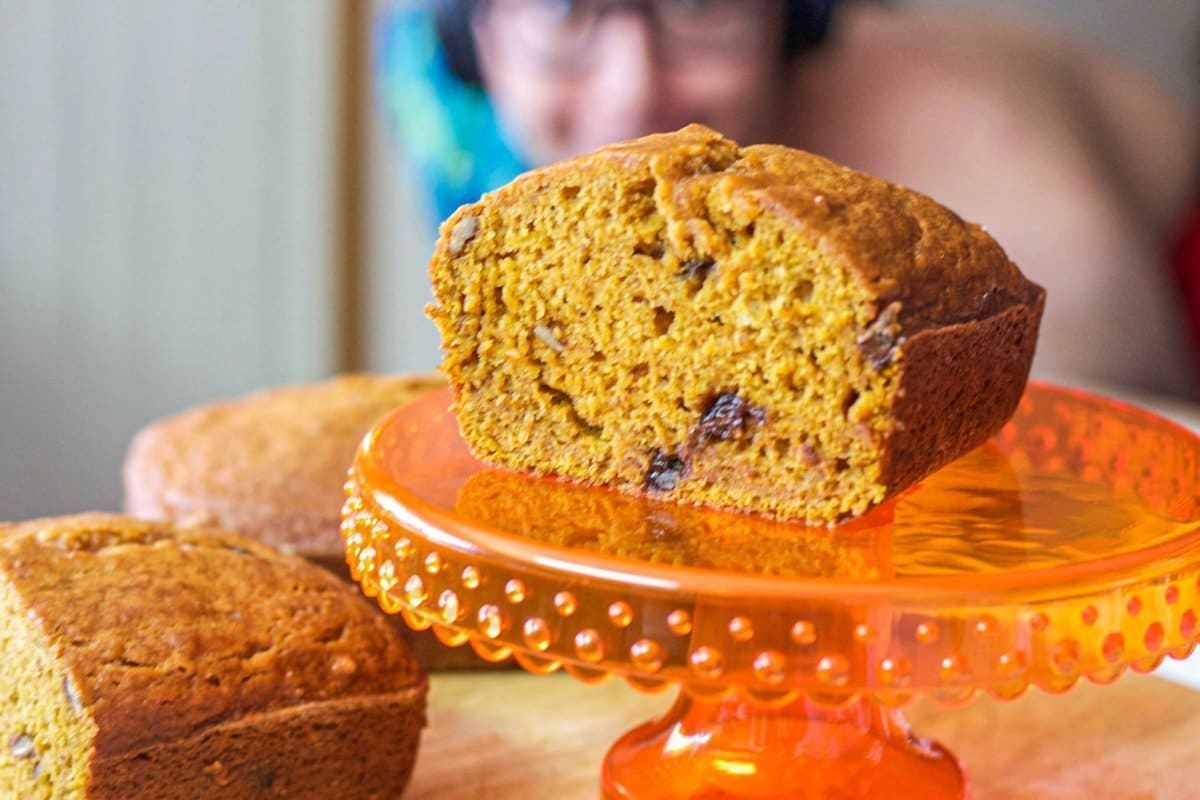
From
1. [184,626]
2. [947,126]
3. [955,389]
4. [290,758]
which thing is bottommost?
[290,758]

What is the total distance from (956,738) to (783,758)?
374 mm

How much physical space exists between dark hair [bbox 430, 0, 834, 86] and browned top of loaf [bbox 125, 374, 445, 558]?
1486 millimetres

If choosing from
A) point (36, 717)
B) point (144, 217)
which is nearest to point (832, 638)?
point (36, 717)

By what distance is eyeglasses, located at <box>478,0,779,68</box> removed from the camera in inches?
106

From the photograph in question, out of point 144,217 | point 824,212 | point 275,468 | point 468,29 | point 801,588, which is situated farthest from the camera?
point 144,217

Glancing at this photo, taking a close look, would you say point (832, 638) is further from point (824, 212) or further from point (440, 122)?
point (440, 122)

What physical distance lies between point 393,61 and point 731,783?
97.9 inches

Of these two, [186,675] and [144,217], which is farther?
[144,217]

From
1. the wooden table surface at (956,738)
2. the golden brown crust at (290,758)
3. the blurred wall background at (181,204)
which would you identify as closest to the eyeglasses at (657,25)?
the blurred wall background at (181,204)

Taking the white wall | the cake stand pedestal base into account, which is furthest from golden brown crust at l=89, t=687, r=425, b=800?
the white wall

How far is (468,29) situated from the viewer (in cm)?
306

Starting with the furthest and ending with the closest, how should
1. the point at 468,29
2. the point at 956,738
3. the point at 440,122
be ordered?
1. the point at 440,122
2. the point at 468,29
3. the point at 956,738

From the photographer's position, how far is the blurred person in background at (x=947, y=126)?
2.95 meters

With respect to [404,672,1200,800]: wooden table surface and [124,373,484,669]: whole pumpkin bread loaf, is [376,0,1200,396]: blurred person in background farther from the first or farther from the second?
[404,672,1200,800]: wooden table surface
